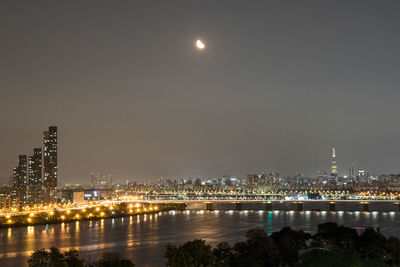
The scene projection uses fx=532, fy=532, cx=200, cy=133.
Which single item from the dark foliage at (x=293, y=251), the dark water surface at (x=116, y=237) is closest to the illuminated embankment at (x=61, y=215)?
the dark water surface at (x=116, y=237)

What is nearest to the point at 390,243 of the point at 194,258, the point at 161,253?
the point at 194,258

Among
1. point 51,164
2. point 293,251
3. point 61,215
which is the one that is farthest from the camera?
point 51,164

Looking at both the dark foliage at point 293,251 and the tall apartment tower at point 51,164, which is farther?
the tall apartment tower at point 51,164

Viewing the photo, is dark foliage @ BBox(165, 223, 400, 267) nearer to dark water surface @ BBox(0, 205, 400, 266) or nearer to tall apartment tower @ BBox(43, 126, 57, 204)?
dark water surface @ BBox(0, 205, 400, 266)

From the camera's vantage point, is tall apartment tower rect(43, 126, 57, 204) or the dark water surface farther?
tall apartment tower rect(43, 126, 57, 204)

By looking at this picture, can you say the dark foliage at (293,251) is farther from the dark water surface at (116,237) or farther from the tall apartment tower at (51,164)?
the tall apartment tower at (51,164)

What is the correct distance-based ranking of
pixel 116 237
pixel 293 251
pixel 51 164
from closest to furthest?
pixel 293 251, pixel 116 237, pixel 51 164

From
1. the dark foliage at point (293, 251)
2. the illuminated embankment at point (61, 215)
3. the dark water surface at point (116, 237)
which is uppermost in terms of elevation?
the dark foliage at point (293, 251)

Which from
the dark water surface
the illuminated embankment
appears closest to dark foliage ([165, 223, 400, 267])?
the dark water surface

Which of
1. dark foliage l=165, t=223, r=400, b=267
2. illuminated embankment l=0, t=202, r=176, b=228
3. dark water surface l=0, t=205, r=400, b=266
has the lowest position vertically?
dark water surface l=0, t=205, r=400, b=266

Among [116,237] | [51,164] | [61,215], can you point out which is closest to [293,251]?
[116,237]

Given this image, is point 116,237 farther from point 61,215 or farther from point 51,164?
point 51,164
